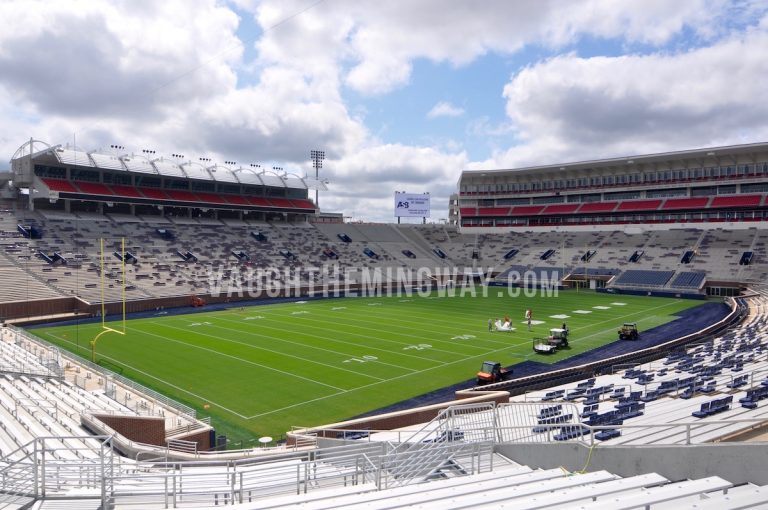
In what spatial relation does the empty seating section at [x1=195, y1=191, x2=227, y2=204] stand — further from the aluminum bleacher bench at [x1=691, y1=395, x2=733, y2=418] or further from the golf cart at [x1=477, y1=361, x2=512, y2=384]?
the aluminum bleacher bench at [x1=691, y1=395, x2=733, y2=418]

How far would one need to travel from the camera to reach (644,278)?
5441 centimetres

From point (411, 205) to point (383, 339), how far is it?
50691mm

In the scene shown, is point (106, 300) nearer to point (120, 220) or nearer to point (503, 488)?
point (120, 220)

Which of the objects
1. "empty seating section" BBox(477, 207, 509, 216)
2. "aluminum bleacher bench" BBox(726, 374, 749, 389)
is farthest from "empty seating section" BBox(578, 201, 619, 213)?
"aluminum bleacher bench" BBox(726, 374, 749, 389)

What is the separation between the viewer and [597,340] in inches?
1174

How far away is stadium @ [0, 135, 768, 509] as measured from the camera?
7.26 m

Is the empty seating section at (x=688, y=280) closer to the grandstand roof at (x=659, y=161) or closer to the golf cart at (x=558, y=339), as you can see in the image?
the grandstand roof at (x=659, y=161)

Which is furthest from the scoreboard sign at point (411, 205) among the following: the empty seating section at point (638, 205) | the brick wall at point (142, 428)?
the brick wall at point (142, 428)

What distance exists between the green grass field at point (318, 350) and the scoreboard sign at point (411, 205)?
35313 millimetres

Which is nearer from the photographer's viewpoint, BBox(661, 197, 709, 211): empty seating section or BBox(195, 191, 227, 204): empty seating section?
BBox(195, 191, 227, 204): empty seating section

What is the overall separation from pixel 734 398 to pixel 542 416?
4.98 meters

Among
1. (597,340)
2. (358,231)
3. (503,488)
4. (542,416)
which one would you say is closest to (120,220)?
(358,231)

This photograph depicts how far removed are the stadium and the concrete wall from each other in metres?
0.03

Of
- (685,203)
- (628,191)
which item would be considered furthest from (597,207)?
(685,203)
